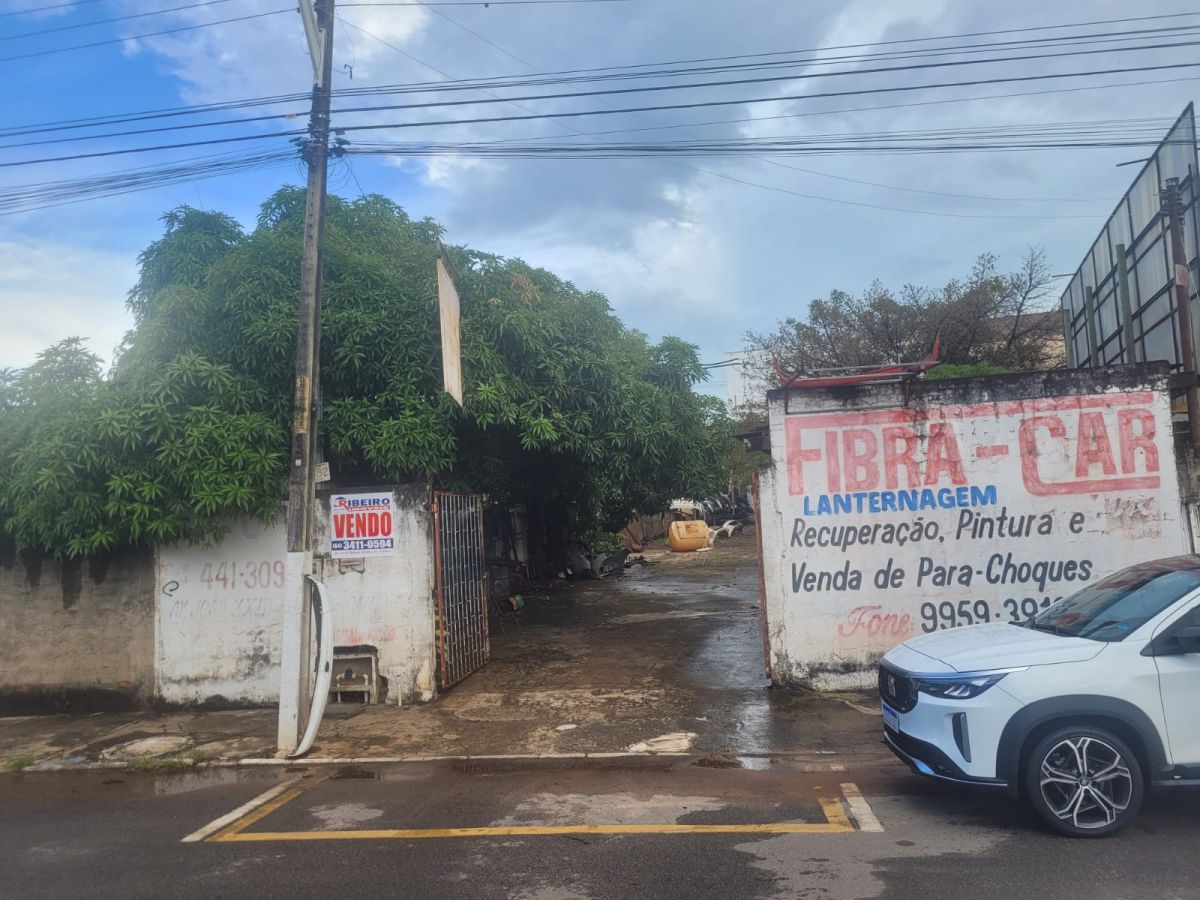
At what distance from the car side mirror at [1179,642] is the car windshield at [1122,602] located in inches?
6.2

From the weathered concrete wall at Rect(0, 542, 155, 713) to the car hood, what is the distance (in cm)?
825

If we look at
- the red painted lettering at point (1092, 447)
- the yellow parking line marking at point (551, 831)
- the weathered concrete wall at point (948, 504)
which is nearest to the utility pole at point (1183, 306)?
the weathered concrete wall at point (948, 504)

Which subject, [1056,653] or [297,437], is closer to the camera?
[1056,653]

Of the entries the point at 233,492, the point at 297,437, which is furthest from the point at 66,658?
the point at 297,437

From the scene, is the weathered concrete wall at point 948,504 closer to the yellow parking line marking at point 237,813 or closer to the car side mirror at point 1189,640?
the car side mirror at point 1189,640

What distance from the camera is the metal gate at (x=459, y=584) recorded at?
1001 centimetres

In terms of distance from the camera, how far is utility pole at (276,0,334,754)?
26.6 feet

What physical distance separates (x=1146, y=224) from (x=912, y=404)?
8504 mm

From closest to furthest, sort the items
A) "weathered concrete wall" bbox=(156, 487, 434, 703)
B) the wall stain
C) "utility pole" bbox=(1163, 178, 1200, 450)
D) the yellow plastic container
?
"utility pole" bbox=(1163, 178, 1200, 450)
"weathered concrete wall" bbox=(156, 487, 434, 703)
the wall stain
the yellow plastic container

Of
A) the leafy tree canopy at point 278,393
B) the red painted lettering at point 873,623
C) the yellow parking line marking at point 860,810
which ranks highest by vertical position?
the leafy tree canopy at point 278,393

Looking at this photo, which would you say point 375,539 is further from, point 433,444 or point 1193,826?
point 1193,826

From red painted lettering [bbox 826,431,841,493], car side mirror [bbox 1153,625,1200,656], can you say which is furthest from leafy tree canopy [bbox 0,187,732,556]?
car side mirror [bbox 1153,625,1200,656]

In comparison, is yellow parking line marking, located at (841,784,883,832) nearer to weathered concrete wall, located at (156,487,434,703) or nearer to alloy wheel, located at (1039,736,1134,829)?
alloy wheel, located at (1039,736,1134,829)

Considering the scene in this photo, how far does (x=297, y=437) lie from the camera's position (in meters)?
8.25
